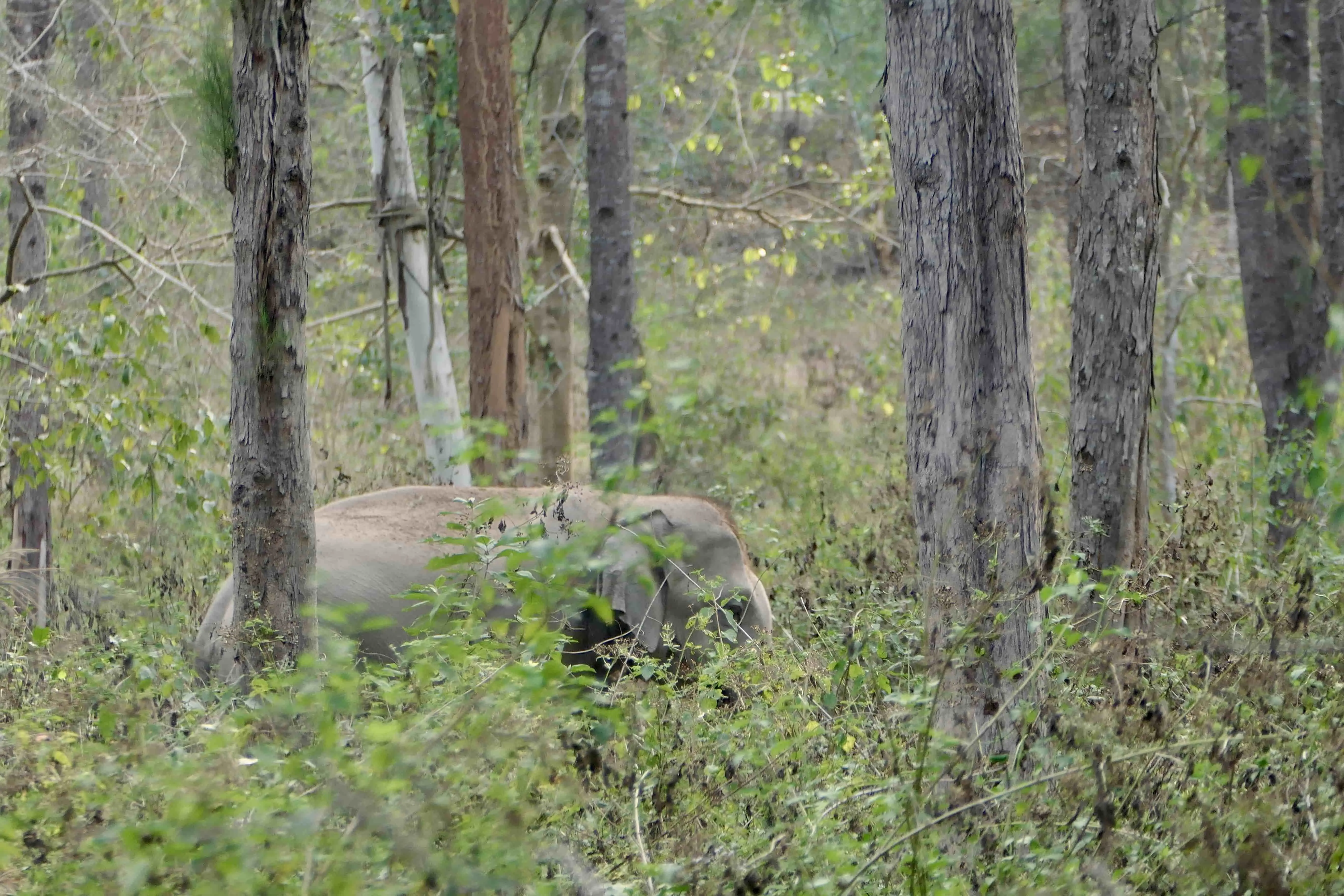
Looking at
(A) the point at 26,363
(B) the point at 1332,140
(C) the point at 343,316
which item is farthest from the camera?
(C) the point at 343,316

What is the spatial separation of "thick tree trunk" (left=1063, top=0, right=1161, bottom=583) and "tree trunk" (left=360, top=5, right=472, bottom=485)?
4220 mm

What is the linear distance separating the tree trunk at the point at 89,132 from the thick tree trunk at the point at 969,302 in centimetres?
535

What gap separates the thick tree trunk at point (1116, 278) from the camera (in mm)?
5969

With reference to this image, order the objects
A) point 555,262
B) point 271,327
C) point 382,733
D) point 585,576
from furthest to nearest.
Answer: point 555,262, point 585,576, point 271,327, point 382,733

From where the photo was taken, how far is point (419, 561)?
22.0 feet

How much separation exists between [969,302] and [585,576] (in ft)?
8.30

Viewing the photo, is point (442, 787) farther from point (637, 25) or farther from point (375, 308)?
point (637, 25)

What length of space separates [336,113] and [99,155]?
5049 millimetres

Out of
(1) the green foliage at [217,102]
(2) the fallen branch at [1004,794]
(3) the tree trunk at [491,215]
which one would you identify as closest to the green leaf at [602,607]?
(2) the fallen branch at [1004,794]

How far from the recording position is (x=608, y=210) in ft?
31.2

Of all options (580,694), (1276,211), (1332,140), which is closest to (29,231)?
(580,694)

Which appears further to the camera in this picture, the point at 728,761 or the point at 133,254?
the point at 133,254

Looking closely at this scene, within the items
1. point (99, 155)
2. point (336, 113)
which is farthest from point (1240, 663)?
point (336, 113)

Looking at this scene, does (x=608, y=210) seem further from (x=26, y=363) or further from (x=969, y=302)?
(x=969, y=302)
